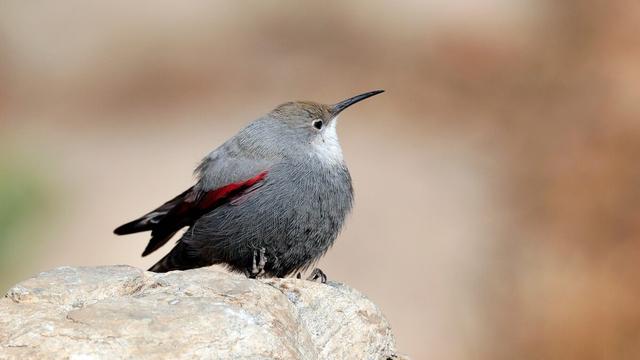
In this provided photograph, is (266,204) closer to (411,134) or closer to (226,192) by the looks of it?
(226,192)

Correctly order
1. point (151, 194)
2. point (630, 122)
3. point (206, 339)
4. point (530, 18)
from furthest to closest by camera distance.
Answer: point (530, 18)
point (630, 122)
point (151, 194)
point (206, 339)

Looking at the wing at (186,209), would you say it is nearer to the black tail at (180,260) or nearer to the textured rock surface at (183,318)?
the black tail at (180,260)

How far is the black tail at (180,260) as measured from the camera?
5758mm

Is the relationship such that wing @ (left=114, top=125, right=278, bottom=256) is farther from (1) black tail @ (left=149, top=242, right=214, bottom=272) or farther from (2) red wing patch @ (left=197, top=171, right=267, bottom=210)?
(1) black tail @ (left=149, top=242, right=214, bottom=272)

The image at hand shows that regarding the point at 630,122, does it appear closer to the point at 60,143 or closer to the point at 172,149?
the point at 172,149

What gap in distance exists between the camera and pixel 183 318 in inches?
141

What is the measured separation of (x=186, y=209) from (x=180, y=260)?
0.94 feet

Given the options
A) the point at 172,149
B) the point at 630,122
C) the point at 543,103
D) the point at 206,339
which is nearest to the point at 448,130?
the point at 543,103

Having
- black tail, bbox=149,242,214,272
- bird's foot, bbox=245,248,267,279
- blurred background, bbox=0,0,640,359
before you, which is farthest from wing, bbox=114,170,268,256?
blurred background, bbox=0,0,640,359

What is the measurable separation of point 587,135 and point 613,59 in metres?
0.88

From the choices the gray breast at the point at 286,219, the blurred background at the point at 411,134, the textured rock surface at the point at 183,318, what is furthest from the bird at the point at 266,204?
the blurred background at the point at 411,134

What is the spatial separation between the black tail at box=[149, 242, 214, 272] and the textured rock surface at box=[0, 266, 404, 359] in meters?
1.36

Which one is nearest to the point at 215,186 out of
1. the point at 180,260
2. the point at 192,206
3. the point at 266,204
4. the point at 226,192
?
the point at 226,192

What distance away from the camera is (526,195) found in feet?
32.8
